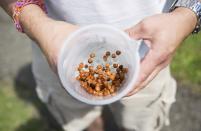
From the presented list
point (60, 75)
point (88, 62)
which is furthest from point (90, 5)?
point (60, 75)

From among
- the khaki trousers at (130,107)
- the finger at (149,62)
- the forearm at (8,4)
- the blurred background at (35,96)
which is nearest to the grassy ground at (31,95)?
the blurred background at (35,96)

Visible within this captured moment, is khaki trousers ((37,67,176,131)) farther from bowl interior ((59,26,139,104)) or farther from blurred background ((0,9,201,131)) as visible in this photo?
bowl interior ((59,26,139,104))

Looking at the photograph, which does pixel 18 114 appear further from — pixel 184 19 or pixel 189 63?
pixel 184 19

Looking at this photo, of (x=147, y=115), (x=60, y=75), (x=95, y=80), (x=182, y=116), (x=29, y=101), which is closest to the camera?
(x=60, y=75)

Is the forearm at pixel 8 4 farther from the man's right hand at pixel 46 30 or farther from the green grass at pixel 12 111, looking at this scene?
the green grass at pixel 12 111

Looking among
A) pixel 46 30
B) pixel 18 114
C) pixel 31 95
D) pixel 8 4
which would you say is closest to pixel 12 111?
pixel 18 114

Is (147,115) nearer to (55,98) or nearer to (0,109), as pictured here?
(55,98)

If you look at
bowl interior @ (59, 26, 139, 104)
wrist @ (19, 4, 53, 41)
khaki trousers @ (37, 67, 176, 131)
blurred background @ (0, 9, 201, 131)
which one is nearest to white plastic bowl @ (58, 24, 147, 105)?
bowl interior @ (59, 26, 139, 104)
